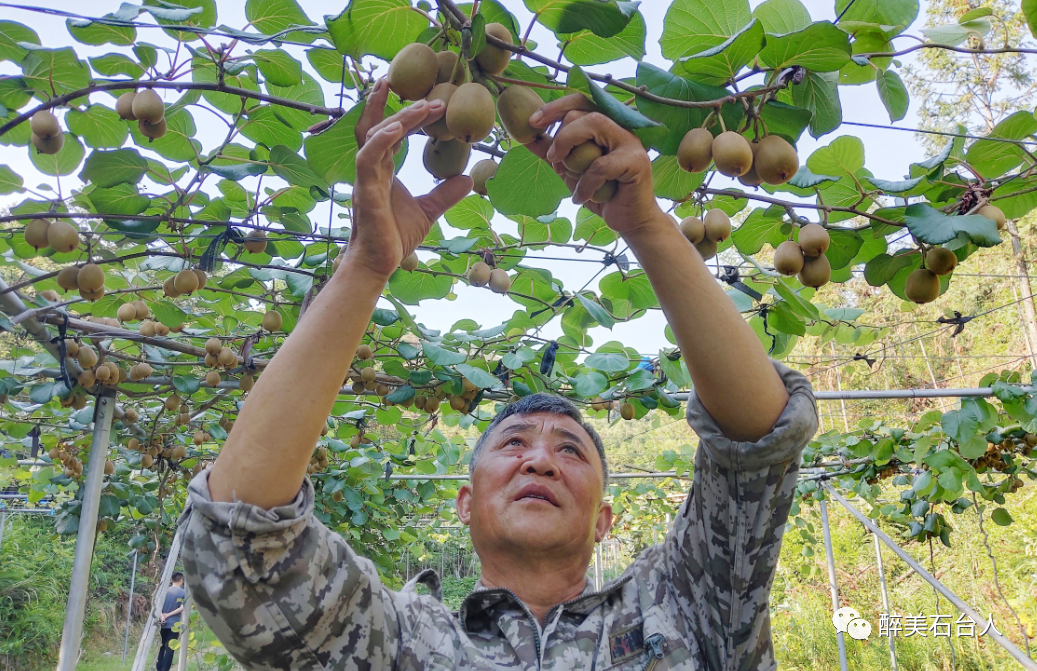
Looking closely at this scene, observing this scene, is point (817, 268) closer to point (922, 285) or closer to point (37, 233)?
point (922, 285)

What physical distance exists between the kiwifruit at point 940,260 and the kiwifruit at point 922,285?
0.05 feet

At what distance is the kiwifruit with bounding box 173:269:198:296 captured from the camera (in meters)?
2.31

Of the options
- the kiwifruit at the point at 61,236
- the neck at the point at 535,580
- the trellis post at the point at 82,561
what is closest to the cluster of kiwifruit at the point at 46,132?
the kiwifruit at the point at 61,236

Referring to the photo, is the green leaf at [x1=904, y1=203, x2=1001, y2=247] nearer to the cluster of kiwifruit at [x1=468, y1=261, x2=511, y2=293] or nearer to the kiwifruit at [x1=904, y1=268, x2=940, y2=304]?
the kiwifruit at [x1=904, y1=268, x2=940, y2=304]

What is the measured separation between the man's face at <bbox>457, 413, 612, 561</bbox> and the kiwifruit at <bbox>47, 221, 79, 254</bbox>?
58.0 inches

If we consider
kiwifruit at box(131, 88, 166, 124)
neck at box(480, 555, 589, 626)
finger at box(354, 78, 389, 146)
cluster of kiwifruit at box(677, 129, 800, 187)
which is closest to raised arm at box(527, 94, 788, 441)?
cluster of kiwifruit at box(677, 129, 800, 187)

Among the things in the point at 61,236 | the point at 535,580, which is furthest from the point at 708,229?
the point at 61,236

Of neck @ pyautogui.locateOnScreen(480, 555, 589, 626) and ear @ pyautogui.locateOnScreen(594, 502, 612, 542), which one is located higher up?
ear @ pyautogui.locateOnScreen(594, 502, 612, 542)

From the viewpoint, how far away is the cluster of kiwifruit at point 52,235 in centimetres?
209

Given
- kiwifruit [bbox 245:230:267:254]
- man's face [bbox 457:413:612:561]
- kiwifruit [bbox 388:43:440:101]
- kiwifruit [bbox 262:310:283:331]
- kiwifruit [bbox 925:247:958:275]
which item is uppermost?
kiwifruit [bbox 262:310:283:331]

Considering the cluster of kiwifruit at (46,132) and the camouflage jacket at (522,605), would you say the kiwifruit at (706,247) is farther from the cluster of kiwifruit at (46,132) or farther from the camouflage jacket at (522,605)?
the cluster of kiwifruit at (46,132)

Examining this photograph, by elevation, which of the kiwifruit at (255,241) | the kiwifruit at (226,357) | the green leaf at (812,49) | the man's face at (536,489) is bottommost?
the man's face at (536,489)

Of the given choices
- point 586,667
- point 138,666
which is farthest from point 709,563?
point 138,666

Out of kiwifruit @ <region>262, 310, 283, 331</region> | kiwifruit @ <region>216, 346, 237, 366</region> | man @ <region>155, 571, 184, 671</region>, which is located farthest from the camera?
man @ <region>155, 571, 184, 671</region>
